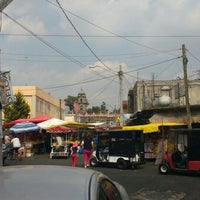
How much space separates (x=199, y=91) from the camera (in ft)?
152

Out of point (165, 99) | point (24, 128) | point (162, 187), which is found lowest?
point (162, 187)

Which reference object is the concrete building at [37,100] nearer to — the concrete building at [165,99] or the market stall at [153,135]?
the concrete building at [165,99]

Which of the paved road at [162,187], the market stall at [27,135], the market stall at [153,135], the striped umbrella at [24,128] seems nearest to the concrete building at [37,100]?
the market stall at [27,135]

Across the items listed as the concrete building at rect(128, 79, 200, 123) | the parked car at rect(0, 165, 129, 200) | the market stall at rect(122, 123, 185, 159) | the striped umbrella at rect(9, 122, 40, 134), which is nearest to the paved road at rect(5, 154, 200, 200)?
the parked car at rect(0, 165, 129, 200)

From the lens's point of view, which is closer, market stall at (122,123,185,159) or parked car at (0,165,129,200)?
parked car at (0,165,129,200)

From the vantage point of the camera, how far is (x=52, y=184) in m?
3.62

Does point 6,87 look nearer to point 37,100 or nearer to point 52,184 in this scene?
point 52,184

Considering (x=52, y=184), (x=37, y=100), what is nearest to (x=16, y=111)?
(x=37, y=100)

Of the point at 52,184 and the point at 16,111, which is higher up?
the point at 16,111

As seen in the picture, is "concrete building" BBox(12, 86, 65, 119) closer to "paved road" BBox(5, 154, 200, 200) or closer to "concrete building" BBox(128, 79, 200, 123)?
"concrete building" BBox(128, 79, 200, 123)

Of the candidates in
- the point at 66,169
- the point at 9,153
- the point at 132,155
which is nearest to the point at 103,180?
the point at 66,169

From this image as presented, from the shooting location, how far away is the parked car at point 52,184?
3.35 meters

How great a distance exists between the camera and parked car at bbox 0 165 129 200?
11.0 ft

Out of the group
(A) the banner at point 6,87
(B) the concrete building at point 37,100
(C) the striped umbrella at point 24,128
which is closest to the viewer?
(A) the banner at point 6,87
